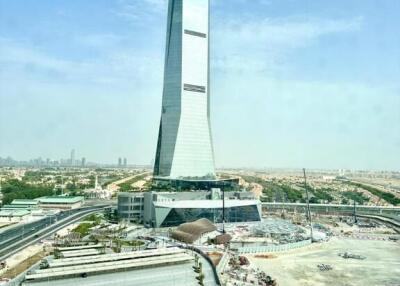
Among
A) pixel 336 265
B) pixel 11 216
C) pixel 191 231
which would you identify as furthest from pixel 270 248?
pixel 11 216

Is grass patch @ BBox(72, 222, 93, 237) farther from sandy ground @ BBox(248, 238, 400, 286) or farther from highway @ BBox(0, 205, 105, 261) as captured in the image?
sandy ground @ BBox(248, 238, 400, 286)

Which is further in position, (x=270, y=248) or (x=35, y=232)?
(x=35, y=232)

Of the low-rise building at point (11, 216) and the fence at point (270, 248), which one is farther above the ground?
the low-rise building at point (11, 216)

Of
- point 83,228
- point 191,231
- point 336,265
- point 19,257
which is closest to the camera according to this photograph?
point 19,257

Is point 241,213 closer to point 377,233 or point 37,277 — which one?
point 377,233

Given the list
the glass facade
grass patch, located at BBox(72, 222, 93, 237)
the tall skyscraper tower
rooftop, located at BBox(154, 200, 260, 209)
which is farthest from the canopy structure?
the tall skyscraper tower

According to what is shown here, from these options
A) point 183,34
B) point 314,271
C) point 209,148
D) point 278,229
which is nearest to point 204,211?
point 278,229

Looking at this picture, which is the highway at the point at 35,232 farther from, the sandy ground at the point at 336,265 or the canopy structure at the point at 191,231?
the sandy ground at the point at 336,265

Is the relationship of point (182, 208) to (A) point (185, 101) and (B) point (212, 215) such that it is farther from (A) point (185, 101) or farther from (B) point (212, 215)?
(A) point (185, 101)

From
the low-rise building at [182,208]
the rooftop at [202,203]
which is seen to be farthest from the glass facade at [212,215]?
the rooftop at [202,203]
